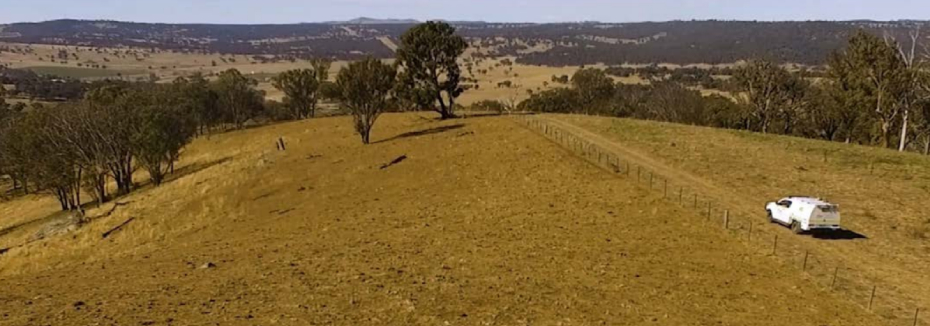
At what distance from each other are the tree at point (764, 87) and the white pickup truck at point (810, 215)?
166 feet

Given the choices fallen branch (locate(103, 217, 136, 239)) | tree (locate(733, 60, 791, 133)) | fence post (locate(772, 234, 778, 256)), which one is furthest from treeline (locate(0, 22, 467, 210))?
fence post (locate(772, 234, 778, 256))

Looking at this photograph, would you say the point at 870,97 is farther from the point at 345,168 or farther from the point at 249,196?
the point at 249,196

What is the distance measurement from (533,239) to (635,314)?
337 inches

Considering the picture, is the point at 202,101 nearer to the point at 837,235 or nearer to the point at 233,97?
the point at 233,97

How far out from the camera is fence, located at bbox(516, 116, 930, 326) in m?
21.8

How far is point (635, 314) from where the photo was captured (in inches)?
814

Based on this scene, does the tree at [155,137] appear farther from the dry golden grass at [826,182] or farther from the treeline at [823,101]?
the treeline at [823,101]

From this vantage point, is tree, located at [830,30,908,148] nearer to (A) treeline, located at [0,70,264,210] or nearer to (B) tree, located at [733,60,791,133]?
(B) tree, located at [733,60,791,133]

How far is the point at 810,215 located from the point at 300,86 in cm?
8563

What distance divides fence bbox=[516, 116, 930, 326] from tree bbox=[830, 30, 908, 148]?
105ft

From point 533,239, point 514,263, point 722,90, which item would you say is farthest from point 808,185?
point 722,90

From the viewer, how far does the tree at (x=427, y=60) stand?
66125mm

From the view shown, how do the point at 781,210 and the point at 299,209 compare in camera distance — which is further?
the point at 299,209

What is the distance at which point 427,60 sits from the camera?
219 ft
